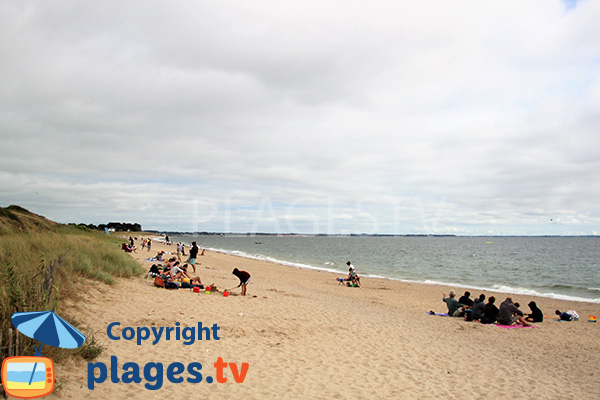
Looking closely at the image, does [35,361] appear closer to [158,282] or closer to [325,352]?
[325,352]

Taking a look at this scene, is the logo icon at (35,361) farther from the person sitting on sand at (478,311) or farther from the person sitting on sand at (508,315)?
the person sitting on sand at (508,315)

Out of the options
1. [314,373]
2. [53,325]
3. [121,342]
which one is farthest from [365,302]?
[53,325]

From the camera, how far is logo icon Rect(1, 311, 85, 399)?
3.36 meters

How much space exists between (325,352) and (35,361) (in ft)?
16.6

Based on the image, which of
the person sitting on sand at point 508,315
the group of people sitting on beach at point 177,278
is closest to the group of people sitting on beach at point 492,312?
the person sitting on sand at point 508,315

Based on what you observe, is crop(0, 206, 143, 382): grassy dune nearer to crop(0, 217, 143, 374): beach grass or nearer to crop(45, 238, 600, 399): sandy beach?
crop(0, 217, 143, 374): beach grass

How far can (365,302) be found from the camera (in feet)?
49.5

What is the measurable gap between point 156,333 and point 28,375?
3.65 metres

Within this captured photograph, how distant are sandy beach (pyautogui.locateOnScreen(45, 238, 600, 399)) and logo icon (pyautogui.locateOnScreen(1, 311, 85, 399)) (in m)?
0.54

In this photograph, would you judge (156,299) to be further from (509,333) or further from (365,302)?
(509,333)

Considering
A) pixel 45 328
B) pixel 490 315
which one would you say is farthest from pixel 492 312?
pixel 45 328

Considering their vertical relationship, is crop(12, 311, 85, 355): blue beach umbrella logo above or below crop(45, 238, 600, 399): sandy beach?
above

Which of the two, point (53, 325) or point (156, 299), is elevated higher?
point (53, 325)

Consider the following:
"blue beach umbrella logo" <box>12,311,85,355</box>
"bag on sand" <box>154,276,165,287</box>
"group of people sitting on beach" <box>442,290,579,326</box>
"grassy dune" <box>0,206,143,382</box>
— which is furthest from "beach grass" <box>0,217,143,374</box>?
"group of people sitting on beach" <box>442,290,579,326</box>
